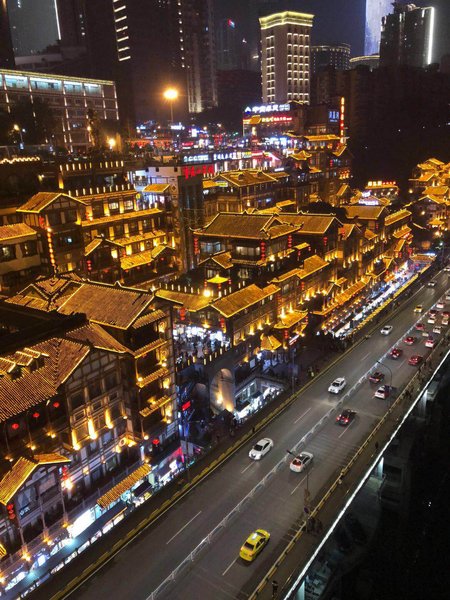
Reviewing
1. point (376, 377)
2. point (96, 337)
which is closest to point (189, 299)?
point (96, 337)

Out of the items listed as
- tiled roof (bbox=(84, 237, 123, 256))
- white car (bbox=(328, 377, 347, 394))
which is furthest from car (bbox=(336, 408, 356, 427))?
tiled roof (bbox=(84, 237, 123, 256))

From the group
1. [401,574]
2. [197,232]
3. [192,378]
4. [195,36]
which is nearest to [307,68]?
[195,36]

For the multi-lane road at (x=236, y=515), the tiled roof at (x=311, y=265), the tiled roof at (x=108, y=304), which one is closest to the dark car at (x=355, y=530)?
the multi-lane road at (x=236, y=515)

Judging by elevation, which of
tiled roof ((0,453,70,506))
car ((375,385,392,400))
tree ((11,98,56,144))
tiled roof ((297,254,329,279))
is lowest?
car ((375,385,392,400))

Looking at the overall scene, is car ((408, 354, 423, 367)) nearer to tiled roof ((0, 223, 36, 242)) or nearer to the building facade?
tiled roof ((0, 223, 36, 242))

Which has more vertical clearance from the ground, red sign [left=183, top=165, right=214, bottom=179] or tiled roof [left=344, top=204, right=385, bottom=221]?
red sign [left=183, top=165, right=214, bottom=179]

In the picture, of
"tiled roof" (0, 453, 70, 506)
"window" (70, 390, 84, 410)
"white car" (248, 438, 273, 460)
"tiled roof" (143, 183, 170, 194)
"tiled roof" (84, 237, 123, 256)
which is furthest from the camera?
"tiled roof" (143, 183, 170, 194)

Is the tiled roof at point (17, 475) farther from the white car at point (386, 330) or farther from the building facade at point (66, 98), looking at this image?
the building facade at point (66, 98)
